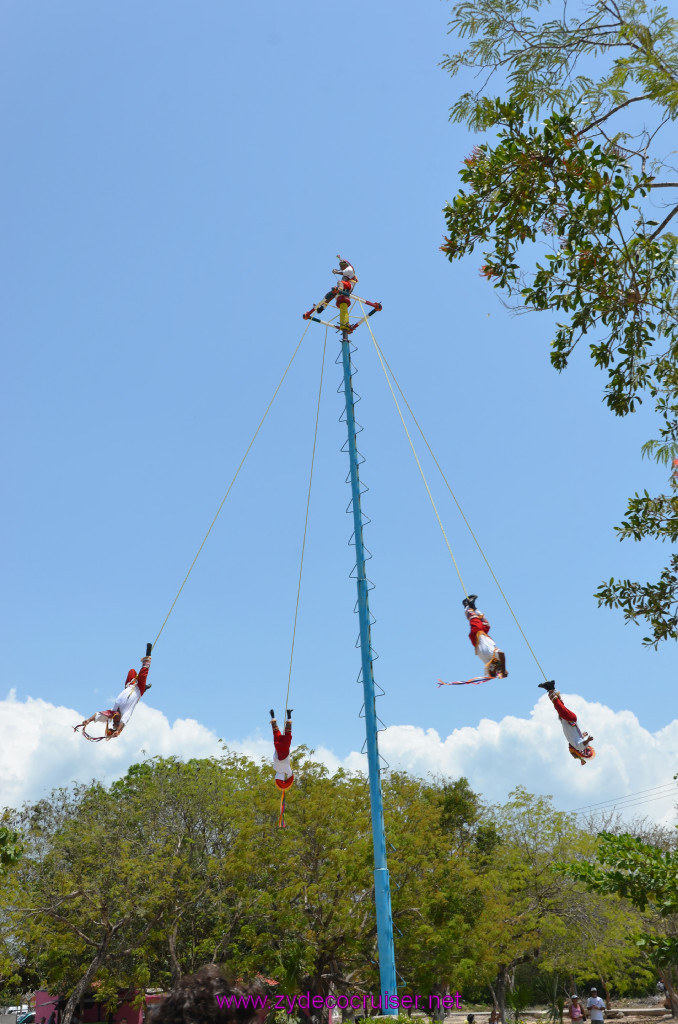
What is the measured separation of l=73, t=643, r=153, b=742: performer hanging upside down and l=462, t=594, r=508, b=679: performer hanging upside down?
137 inches

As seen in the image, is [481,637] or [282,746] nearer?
[481,637]

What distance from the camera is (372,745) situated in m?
8.97

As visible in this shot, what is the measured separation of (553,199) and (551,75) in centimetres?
108

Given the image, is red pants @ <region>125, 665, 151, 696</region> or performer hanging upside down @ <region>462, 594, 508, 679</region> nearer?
performer hanging upside down @ <region>462, 594, 508, 679</region>

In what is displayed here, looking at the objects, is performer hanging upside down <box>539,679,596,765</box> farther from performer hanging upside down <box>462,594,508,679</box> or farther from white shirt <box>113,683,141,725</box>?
white shirt <box>113,683,141,725</box>

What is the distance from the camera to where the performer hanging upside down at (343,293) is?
1107 cm

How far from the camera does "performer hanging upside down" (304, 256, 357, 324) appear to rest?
36.3ft

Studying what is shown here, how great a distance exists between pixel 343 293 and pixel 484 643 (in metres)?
5.90

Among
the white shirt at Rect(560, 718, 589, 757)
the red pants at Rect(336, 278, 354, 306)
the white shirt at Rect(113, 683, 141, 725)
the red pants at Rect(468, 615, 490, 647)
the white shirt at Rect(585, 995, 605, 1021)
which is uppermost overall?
the red pants at Rect(336, 278, 354, 306)

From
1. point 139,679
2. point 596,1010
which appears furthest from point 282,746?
point 596,1010

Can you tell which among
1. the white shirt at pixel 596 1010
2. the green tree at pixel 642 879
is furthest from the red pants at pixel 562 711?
the white shirt at pixel 596 1010

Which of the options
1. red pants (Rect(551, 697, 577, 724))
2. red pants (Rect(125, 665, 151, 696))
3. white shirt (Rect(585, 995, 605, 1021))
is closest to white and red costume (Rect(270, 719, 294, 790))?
red pants (Rect(125, 665, 151, 696))

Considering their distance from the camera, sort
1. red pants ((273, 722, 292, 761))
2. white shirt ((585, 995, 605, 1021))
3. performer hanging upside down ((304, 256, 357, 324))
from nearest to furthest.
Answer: red pants ((273, 722, 292, 761))
performer hanging upside down ((304, 256, 357, 324))
white shirt ((585, 995, 605, 1021))

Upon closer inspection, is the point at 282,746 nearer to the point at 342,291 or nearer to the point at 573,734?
the point at 573,734
